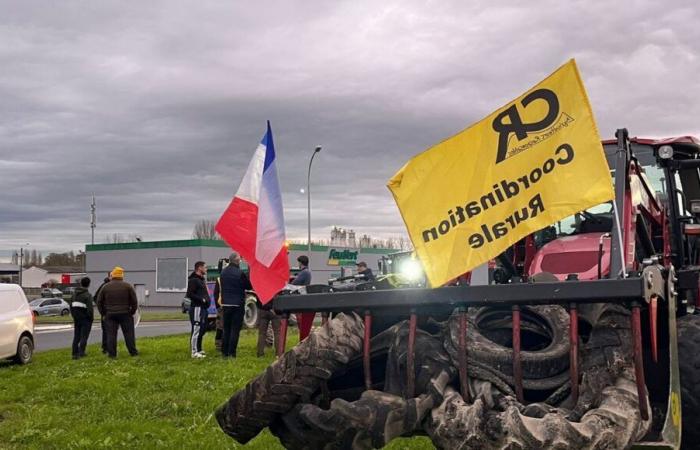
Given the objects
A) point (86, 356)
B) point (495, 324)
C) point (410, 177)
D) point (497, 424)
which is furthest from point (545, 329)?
point (86, 356)

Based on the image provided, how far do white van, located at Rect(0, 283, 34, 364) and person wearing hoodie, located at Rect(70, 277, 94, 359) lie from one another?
0.89 m

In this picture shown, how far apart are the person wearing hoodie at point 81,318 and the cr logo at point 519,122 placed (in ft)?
40.4

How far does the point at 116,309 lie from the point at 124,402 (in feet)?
19.0

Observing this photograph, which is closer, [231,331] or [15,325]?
[231,331]

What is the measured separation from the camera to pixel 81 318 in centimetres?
1505

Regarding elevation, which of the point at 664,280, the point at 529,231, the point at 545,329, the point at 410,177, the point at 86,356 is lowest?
the point at 86,356

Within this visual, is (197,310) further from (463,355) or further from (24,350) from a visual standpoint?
(463,355)

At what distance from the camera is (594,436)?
3574 millimetres

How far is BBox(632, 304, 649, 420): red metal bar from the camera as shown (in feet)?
12.8

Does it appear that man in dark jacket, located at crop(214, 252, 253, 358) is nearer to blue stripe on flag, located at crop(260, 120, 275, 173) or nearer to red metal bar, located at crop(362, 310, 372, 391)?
blue stripe on flag, located at crop(260, 120, 275, 173)

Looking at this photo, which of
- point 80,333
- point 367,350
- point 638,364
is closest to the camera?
point 638,364

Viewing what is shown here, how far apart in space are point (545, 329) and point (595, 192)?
0.84m

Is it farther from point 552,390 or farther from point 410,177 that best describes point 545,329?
point 410,177

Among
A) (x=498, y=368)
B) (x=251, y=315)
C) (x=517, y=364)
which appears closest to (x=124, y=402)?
(x=498, y=368)
